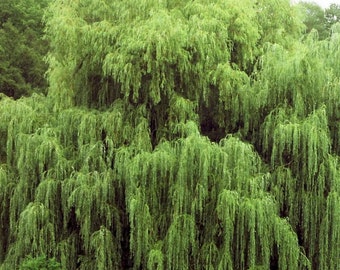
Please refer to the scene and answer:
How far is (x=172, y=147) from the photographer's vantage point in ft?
35.0

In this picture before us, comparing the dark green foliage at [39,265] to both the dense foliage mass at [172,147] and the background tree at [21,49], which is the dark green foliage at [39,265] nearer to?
the dense foliage mass at [172,147]

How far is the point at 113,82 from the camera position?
39.2 feet

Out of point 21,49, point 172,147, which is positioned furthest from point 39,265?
point 21,49

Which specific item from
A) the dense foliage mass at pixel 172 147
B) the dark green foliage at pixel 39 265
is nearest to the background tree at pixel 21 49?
the dense foliage mass at pixel 172 147

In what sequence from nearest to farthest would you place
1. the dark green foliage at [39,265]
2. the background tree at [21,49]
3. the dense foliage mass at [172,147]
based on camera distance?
the dark green foliage at [39,265], the dense foliage mass at [172,147], the background tree at [21,49]

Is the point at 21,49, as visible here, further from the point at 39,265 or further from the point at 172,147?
the point at 39,265

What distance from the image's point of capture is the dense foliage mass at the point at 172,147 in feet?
32.7

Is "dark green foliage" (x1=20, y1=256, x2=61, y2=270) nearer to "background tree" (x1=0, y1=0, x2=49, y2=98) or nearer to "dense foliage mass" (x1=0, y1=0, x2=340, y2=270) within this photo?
"dense foliage mass" (x1=0, y1=0, x2=340, y2=270)

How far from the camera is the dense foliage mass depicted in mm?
9953

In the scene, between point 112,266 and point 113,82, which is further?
point 113,82

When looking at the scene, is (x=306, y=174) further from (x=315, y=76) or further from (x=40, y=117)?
(x=40, y=117)

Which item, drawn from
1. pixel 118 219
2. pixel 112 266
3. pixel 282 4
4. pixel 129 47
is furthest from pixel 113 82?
pixel 282 4

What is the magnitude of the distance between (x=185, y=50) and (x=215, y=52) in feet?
2.63

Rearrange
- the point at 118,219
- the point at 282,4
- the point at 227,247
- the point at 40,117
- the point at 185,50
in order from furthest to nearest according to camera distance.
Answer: the point at 282,4 < the point at 40,117 < the point at 185,50 < the point at 118,219 < the point at 227,247
